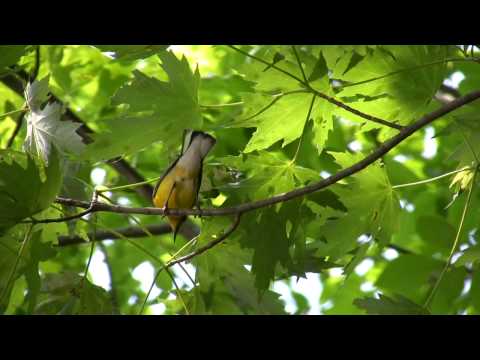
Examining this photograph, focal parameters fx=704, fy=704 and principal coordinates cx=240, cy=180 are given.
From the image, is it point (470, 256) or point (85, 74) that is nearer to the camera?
point (470, 256)

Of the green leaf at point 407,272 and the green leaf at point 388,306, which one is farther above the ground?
the green leaf at point 388,306

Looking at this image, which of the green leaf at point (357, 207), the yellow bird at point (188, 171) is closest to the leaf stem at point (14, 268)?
the yellow bird at point (188, 171)

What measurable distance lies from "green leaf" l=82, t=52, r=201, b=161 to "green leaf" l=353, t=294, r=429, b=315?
2.73 feet

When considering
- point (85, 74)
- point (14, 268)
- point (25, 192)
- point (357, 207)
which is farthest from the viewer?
point (85, 74)

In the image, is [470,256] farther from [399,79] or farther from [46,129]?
[46,129]

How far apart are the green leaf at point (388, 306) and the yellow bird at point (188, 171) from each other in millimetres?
840

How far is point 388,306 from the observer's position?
2314 mm

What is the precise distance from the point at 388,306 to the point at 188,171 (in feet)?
3.16

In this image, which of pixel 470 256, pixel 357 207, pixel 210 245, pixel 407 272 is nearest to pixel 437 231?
pixel 407 272

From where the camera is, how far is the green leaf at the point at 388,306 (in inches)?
90.6

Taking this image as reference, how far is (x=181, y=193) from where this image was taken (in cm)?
293

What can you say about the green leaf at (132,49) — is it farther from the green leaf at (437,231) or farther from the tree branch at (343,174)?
the green leaf at (437,231)

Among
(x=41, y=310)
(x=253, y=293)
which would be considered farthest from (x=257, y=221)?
(x=41, y=310)
